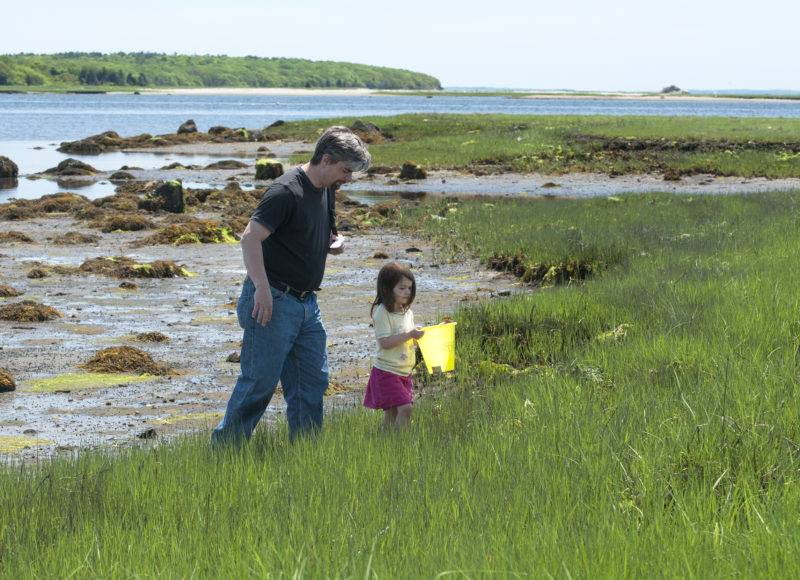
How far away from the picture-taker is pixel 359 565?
3436 millimetres

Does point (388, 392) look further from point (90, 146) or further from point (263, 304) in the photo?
point (90, 146)

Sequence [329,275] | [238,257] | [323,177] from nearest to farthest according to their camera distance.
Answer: [323,177] < [329,275] < [238,257]

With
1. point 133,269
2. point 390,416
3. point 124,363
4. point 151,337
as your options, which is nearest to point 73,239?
point 133,269

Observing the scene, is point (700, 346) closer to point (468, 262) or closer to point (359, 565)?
point (359, 565)

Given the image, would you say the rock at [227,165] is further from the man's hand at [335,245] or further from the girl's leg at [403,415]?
the girl's leg at [403,415]

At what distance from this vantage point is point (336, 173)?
5449mm

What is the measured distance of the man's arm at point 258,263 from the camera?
5215 millimetres

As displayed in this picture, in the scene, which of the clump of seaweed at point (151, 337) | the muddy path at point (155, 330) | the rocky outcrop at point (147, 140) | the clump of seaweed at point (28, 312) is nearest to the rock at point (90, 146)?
the rocky outcrop at point (147, 140)

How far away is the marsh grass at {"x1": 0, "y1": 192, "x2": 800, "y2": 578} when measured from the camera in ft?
11.1

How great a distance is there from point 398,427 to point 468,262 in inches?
381

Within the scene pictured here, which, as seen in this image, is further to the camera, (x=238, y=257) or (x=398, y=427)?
(x=238, y=257)

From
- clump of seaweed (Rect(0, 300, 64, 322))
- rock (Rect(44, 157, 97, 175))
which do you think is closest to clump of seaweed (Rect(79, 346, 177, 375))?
clump of seaweed (Rect(0, 300, 64, 322))

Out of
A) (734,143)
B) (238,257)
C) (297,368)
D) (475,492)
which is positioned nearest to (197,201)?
(238,257)

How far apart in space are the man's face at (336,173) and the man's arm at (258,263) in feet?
1.70
